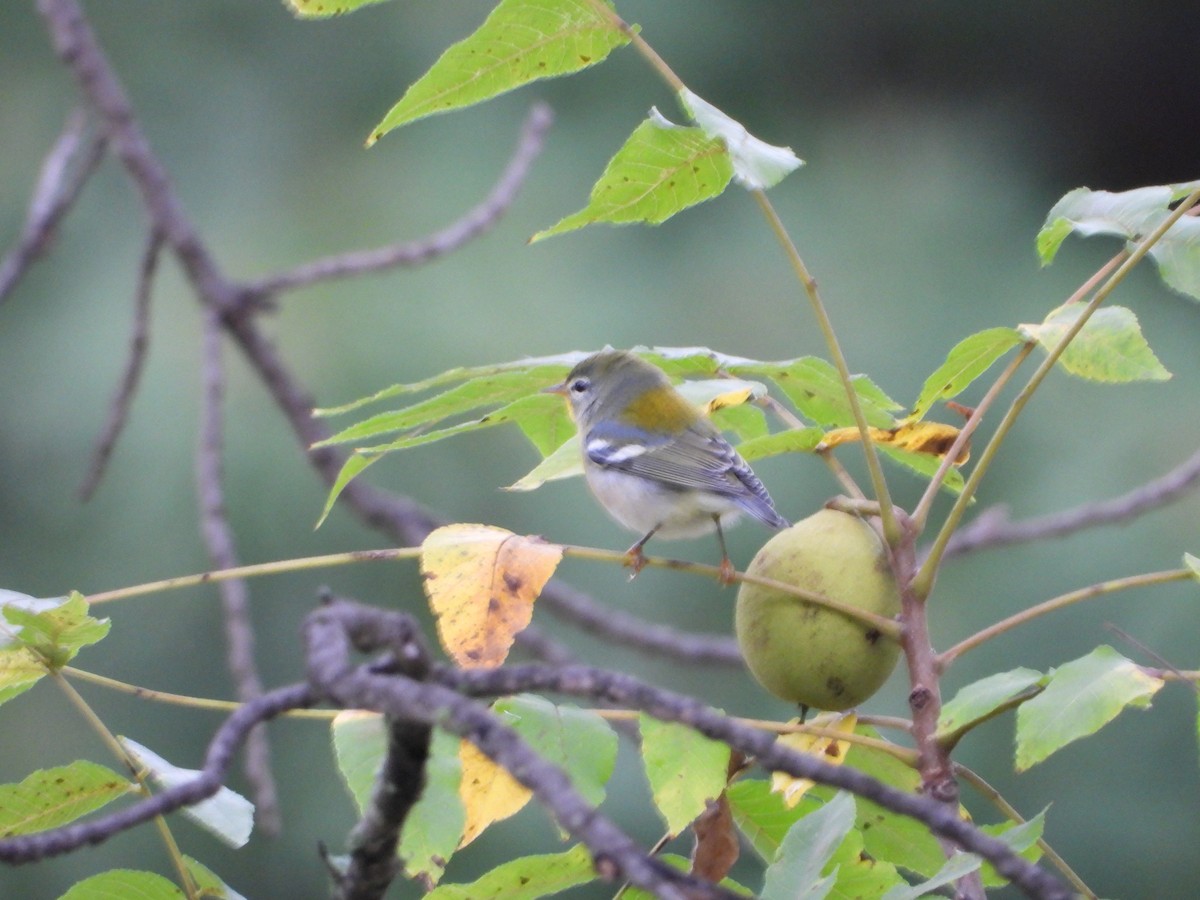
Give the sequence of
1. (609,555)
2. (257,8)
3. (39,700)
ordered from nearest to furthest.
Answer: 1. (609,555)
2. (39,700)
3. (257,8)

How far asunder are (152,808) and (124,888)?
20.9 inches

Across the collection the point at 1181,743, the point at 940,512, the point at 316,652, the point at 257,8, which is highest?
the point at 257,8

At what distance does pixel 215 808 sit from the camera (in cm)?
96

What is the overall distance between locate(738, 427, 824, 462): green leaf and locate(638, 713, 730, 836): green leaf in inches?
9.4

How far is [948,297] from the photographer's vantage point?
3484 mm

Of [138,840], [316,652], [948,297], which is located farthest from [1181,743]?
[316,652]

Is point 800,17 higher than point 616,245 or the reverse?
higher

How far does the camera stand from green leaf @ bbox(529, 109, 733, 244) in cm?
104

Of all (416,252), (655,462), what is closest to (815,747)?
(655,462)

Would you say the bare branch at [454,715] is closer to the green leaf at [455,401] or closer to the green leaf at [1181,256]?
the green leaf at [455,401]

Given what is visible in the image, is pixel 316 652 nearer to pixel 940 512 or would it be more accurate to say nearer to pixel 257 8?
pixel 940 512

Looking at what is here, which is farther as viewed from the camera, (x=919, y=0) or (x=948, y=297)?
(x=919, y=0)

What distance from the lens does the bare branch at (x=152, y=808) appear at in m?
0.51

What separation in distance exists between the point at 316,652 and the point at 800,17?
4182mm
